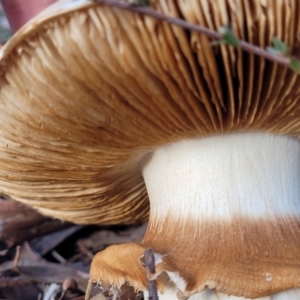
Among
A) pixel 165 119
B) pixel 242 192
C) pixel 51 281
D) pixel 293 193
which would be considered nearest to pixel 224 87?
pixel 165 119

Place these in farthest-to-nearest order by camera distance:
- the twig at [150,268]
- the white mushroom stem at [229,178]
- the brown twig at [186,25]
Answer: the white mushroom stem at [229,178] < the twig at [150,268] < the brown twig at [186,25]

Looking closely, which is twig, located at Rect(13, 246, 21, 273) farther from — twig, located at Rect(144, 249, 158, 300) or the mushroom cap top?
twig, located at Rect(144, 249, 158, 300)

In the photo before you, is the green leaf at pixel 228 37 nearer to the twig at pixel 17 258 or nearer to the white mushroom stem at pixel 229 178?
the white mushroom stem at pixel 229 178

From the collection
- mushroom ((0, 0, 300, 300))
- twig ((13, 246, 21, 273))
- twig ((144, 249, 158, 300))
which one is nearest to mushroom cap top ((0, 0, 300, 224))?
mushroom ((0, 0, 300, 300))

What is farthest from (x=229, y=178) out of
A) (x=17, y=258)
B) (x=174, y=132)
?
(x=17, y=258)

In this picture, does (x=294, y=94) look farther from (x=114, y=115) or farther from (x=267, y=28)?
(x=114, y=115)

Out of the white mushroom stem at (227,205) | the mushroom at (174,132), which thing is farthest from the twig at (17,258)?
the white mushroom stem at (227,205)
